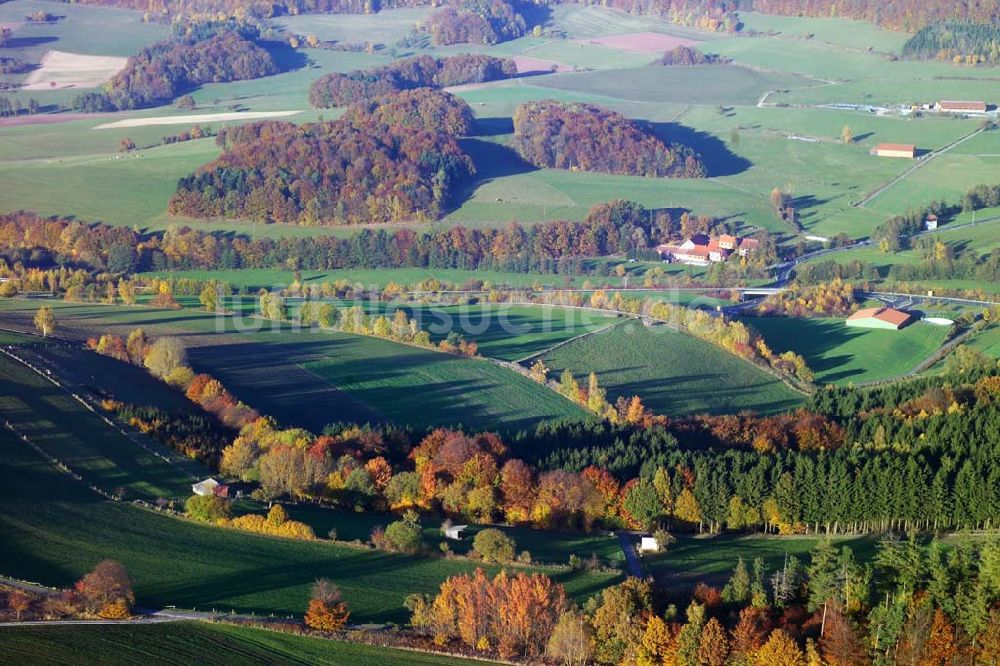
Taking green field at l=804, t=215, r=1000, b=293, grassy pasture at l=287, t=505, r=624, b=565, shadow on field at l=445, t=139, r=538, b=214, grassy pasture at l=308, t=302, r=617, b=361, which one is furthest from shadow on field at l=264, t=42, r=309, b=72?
grassy pasture at l=287, t=505, r=624, b=565

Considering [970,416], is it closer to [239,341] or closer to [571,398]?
[571,398]

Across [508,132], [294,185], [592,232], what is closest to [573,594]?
[592,232]

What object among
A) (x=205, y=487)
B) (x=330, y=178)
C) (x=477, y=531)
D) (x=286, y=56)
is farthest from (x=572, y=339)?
(x=286, y=56)

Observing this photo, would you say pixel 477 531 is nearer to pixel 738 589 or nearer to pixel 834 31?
pixel 738 589

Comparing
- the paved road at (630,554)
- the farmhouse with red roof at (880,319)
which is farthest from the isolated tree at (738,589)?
the farmhouse with red roof at (880,319)

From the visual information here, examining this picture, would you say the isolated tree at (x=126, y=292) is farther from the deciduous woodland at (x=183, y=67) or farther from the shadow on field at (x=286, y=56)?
the shadow on field at (x=286, y=56)

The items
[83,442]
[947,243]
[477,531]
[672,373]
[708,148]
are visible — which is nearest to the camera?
[477,531]

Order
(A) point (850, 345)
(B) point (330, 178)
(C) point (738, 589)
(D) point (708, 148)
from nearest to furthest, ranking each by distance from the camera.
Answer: (C) point (738, 589) → (A) point (850, 345) → (B) point (330, 178) → (D) point (708, 148)
